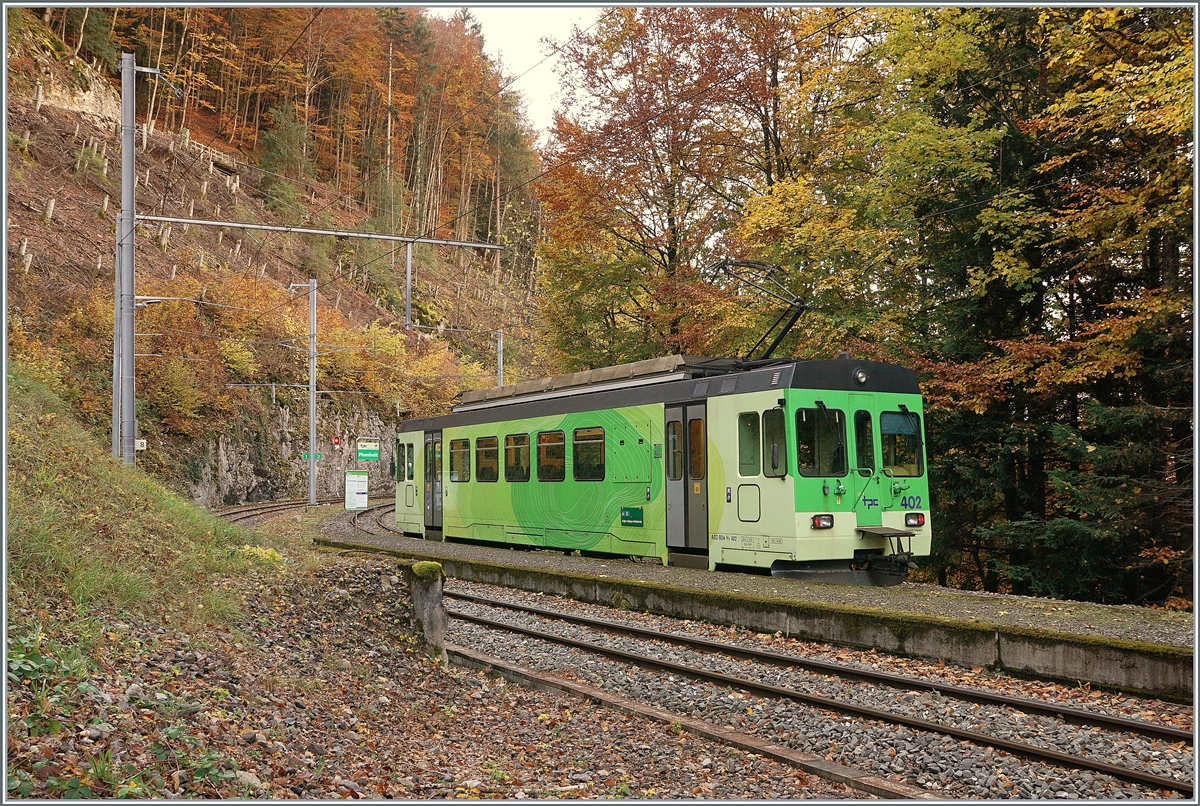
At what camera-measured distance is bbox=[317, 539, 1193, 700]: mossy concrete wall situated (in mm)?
7816

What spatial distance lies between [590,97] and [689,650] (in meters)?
17.9

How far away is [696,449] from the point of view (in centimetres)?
1470

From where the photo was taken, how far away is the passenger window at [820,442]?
13.0 m

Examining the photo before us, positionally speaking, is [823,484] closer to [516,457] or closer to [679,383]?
[679,383]

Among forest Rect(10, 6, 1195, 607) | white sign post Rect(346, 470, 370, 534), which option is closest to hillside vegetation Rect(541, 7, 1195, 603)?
forest Rect(10, 6, 1195, 607)

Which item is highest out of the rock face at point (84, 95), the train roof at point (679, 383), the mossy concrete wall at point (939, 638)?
the rock face at point (84, 95)

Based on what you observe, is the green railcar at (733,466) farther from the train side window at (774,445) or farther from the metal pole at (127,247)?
the metal pole at (127,247)

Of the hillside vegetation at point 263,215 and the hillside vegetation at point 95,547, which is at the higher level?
the hillside vegetation at point 263,215

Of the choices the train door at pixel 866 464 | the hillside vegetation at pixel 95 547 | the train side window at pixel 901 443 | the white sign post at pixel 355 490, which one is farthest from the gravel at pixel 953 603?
the white sign post at pixel 355 490

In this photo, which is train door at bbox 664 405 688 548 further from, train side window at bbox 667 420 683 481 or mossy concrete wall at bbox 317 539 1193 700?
mossy concrete wall at bbox 317 539 1193 700

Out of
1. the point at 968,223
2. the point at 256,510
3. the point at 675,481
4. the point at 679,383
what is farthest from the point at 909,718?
the point at 256,510

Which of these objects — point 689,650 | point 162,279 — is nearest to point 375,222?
point 162,279

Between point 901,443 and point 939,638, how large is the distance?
16.5 feet

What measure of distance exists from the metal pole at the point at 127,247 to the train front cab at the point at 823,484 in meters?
10.5
